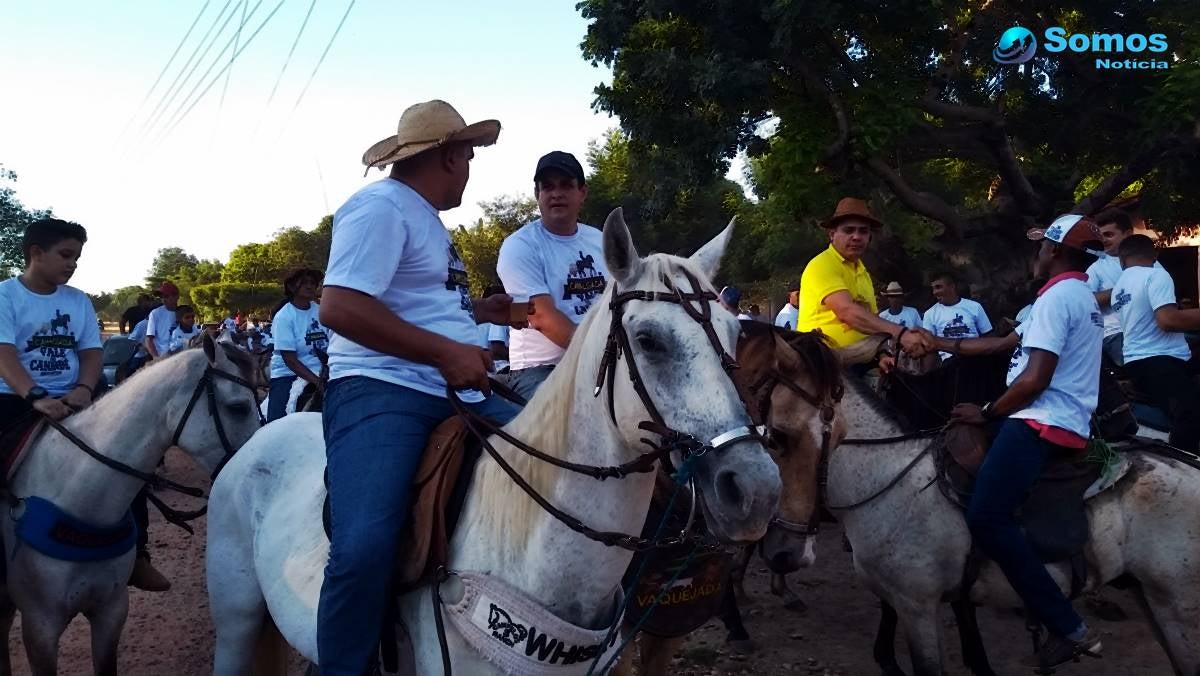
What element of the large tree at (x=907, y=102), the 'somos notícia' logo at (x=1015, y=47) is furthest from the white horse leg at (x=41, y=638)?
the 'somos notícia' logo at (x=1015, y=47)

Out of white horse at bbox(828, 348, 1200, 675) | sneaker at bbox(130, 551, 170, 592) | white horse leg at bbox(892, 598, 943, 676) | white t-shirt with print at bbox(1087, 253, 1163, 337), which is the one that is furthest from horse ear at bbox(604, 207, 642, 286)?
white t-shirt with print at bbox(1087, 253, 1163, 337)

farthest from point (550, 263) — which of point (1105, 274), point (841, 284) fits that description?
point (1105, 274)

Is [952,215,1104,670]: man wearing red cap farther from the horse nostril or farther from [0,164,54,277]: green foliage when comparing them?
[0,164,54,277]: green foliage

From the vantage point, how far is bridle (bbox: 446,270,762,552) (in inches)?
76.6

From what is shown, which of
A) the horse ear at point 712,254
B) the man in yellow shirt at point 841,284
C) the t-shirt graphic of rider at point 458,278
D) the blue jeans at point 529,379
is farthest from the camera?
the man in yellow shirt at point 841,284

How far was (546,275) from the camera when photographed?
13.0ft

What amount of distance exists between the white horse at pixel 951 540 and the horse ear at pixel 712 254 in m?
2.53

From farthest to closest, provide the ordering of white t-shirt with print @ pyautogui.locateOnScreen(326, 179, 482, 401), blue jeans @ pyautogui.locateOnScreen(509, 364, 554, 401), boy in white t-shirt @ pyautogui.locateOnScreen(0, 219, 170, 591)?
boy in white t-shirt @ pyautogui.locateOnScreen(0, 219, 170, 591) → blue jeans @ pyautogui.locateOnScreen(509, 364, 554, 401) → white t-shirt with print @ pyautogui.locateOnScreen(326, 179, 482, 401)

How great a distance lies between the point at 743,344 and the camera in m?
4.29

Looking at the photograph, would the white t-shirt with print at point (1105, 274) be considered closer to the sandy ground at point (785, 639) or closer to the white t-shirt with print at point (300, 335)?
the sandy ground at point (785, 639)

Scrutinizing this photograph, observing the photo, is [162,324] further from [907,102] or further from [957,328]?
[907,102]

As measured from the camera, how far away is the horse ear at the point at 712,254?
8.25 ft

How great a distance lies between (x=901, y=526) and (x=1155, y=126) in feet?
43.5

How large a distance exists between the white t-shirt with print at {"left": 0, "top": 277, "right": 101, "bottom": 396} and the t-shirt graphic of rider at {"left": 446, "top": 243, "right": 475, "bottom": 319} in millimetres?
3108
